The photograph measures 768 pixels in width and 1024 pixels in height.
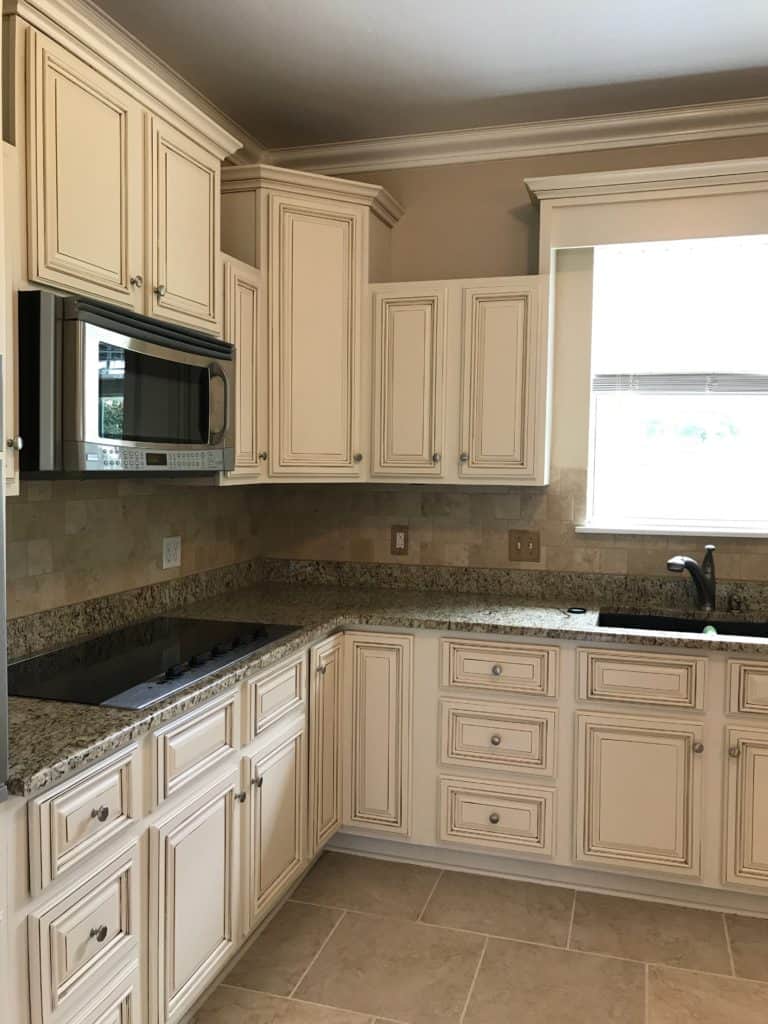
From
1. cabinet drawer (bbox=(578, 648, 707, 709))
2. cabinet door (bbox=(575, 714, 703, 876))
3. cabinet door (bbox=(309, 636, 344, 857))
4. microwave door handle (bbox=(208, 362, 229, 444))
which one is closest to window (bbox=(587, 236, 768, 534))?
cabinet drawer (bbox=(578, 648, 707, 709))

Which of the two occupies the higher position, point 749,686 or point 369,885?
point 749,686

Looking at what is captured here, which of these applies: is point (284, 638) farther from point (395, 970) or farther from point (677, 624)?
point (677, 624)

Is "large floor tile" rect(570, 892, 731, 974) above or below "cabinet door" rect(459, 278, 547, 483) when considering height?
below

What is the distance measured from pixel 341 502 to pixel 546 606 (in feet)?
3.25

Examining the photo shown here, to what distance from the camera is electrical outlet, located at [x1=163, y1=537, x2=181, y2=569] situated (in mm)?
2916

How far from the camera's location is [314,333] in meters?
3.04

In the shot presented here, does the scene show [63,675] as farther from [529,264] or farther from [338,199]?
[529,264]

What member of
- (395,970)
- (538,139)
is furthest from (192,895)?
(538,139)

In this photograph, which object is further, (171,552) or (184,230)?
(171,552)

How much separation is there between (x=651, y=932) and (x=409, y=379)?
2014 mm

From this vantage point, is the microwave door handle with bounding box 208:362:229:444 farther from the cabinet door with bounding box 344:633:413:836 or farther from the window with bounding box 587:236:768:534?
the window with bounding box 587:236:768:534

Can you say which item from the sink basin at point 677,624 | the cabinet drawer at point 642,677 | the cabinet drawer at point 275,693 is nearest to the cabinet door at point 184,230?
the cabinet drawer at point 275,693

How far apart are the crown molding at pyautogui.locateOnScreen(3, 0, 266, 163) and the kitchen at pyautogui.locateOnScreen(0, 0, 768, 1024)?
11 millimetres

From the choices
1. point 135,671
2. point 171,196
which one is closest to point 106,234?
point 171,196
